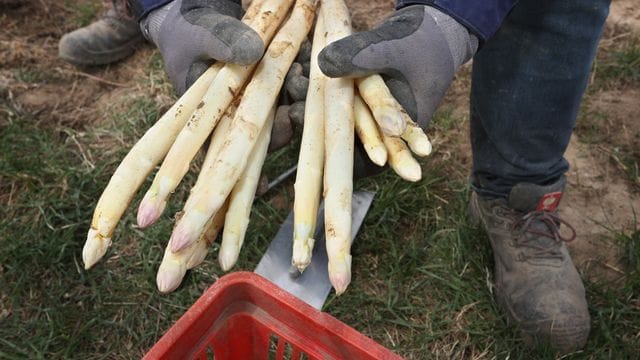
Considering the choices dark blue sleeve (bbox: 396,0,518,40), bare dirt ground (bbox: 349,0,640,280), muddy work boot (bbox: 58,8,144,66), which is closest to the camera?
dark blue sleeve (bbox: 396,0,518,40)

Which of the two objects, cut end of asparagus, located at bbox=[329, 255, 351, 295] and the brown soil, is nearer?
cut end of asparagus, located at bbox=[329, 255, 351, 295]

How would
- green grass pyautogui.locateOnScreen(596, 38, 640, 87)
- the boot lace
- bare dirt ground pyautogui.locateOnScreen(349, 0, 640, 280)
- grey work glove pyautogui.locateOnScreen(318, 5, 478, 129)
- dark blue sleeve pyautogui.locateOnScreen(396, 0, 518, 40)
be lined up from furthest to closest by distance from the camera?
green grass pyautogui.locateOnScreen(596, 38, 640, 87) < bare dirt ground pyautogui.locateOnScreen(349, 0, 640, 280) < the boot lace < dark blue sleeve pyautogui.locateOnScreen(396, 0, 518, 40) < grey work glove pyautogui.locateOnScreen(318, 5, 478, 129)

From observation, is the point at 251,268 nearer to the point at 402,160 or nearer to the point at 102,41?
the point at 402,160

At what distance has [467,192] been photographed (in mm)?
2279

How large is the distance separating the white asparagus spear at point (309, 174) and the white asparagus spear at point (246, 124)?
86mm

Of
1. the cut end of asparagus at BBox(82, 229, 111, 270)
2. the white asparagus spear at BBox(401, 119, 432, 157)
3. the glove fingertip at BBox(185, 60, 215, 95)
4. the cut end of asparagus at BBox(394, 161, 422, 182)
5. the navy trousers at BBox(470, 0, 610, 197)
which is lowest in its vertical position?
the navy trousers at BBox(470, 0, 610, 197)

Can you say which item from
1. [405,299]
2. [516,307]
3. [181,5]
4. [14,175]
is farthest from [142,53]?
[516,307]

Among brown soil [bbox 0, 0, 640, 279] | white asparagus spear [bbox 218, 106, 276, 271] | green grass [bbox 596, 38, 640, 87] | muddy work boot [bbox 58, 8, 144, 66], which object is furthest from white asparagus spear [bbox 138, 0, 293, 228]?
green grass [bbox 596, 38, 640, 87]

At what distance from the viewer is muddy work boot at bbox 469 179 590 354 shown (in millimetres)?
1831

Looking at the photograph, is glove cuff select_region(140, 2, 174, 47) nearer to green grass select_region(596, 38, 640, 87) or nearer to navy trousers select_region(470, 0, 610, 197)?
navy trousers select_region(470, 0, 610, 197)

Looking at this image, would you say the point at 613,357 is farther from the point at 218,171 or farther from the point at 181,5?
the point at 181,5

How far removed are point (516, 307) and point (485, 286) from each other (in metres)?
0.13

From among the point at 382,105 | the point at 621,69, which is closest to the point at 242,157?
the point at 382,105

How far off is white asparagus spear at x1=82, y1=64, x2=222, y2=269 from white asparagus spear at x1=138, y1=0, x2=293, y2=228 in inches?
1.8
